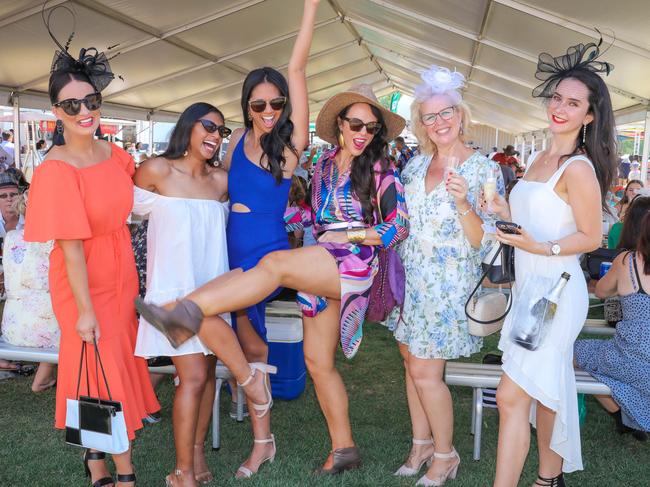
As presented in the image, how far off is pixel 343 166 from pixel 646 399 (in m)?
1.99

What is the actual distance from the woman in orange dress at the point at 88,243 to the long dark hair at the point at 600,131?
1969 mm

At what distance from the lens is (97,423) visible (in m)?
2.64

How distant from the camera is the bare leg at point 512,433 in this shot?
8.77 feet

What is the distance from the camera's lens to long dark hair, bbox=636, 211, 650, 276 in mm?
3252

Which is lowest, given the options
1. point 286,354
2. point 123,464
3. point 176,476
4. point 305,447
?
point 305,447

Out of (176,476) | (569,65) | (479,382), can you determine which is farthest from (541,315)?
(176,476)

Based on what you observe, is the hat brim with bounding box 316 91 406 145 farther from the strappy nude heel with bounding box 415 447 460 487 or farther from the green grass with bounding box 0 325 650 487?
the green grass with bounding box 0 325 650 487

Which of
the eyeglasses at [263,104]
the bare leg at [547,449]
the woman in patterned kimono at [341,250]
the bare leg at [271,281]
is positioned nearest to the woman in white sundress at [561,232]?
the bare leg at [547,449]

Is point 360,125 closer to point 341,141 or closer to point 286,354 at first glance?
point 341,141

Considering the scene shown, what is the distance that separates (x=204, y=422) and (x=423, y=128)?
1.85 m

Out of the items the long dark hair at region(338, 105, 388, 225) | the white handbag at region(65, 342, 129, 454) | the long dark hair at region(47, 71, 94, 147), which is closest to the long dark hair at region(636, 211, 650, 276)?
the long dark hair at region(338, 105, 388, 225)

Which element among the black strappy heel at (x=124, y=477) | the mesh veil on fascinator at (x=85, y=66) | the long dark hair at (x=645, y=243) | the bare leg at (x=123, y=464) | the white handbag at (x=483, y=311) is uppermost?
the mesh veil on fascinator at (x=85, y=66)

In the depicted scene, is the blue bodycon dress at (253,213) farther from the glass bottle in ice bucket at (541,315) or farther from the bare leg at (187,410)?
the glass bottle in ice bucket at (541,315)

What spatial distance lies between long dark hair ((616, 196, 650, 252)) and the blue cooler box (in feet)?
6.92
